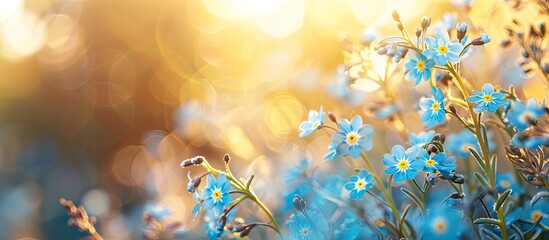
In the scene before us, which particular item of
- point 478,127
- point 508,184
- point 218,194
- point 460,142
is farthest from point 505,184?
point 218,194

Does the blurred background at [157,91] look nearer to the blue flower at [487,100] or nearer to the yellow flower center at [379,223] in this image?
the yellow flower center at [379,223]

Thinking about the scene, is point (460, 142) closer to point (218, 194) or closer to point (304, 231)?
point (304, 231)

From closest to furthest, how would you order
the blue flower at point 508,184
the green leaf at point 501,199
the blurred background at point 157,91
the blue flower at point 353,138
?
1. the green leaf at point 501,199
2. the blue flower at point 353,138
3. the blue flower at point 508,184
4. the blurred background at point 157,91

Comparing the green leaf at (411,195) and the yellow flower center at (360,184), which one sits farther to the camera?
the yellow flower center at (360,184)

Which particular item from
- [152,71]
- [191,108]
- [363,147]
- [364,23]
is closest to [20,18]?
[152,71]

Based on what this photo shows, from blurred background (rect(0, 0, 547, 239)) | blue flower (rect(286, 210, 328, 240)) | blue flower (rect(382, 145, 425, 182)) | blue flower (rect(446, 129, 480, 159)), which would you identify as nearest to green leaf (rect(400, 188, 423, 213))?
blue flower (rect(382, 145, 425, 182))

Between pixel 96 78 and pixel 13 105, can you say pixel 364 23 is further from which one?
pixel 13 105

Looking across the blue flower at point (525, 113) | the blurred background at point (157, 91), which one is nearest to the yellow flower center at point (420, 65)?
the blue flower at point (525, 113)
